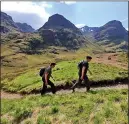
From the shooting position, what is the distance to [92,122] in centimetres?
1831

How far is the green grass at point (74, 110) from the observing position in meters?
18.5

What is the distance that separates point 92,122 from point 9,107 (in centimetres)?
880

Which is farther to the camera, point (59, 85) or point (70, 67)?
point (70, 67)

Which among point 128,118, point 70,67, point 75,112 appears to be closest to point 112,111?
point 128,118

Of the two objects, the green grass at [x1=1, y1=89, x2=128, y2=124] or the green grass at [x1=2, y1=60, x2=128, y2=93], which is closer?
the green grass at [x1=1, y1=89, x2=128, y2=124]

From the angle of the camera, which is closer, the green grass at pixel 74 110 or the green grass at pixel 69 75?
the green grass at pixel 74 110

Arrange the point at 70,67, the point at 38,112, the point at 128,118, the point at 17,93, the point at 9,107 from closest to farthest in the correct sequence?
the point at 128,118
the point at 38,112
the point at 9,107
the point at 17,93
the point at 70,67

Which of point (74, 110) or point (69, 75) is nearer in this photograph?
point (74, 110)

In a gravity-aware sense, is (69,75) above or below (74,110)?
below

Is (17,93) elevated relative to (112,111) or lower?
lower

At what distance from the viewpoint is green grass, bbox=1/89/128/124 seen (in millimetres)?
18484

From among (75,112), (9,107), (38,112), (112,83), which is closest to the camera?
(75,112)

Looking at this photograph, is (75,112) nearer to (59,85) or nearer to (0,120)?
(0,120)

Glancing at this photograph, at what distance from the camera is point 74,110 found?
2019cm
